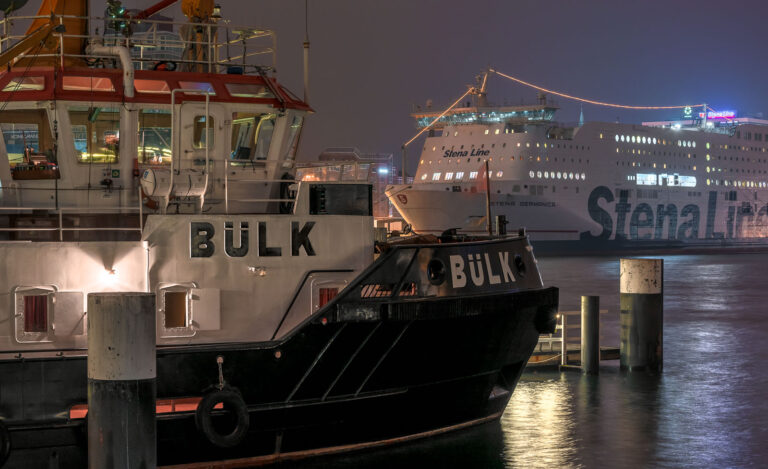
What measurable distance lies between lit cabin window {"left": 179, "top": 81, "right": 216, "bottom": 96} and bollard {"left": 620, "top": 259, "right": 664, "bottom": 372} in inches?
296

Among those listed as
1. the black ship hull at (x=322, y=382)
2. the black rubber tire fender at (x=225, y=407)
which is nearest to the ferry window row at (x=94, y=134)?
the black ship hull at (x=322, y=382)

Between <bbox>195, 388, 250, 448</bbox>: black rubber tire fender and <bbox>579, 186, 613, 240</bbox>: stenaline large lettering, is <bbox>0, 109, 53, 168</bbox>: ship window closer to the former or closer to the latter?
<bbox>195, 388, 250, 448</bbox>: black rubber tire fender

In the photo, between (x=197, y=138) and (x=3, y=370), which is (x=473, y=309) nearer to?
(x=197, y=138)

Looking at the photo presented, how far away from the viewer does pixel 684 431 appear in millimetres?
12594

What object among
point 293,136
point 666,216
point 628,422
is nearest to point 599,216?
point 666,216

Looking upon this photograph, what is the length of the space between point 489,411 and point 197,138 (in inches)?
193

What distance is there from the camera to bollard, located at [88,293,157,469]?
24.7 feet

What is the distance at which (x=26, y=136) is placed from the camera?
404 inches

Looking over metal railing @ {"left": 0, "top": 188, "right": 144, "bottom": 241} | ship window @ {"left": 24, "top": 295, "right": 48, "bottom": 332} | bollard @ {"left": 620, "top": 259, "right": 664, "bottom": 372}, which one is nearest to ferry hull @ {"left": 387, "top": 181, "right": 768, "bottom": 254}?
bollard @ {"left": 620, "top": 259, "right": 664, "bottom": 372}

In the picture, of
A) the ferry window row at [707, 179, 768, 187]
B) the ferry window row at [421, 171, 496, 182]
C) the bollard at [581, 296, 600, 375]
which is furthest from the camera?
the ferry window row at [707, 179, 768, 187]

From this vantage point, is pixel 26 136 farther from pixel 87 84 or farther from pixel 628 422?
pixel 628 422

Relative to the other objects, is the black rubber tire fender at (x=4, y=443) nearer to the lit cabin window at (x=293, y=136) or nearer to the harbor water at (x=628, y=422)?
the harbor water at (x=628, y=422)

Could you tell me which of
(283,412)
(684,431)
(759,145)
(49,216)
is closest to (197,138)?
(49,216)

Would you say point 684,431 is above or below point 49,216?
below
